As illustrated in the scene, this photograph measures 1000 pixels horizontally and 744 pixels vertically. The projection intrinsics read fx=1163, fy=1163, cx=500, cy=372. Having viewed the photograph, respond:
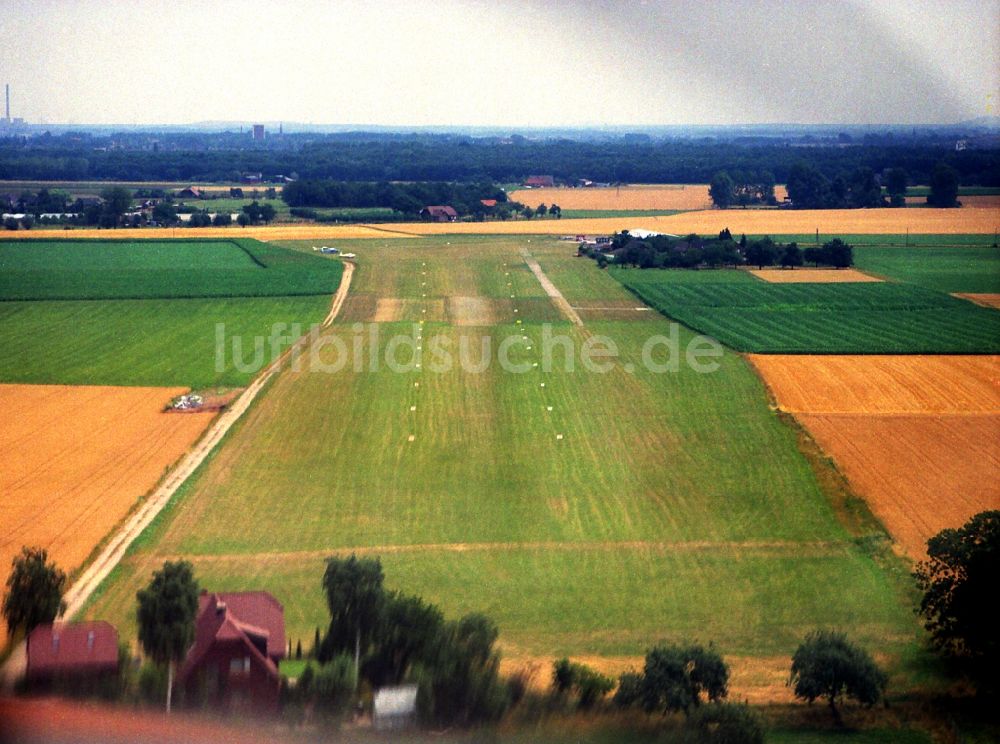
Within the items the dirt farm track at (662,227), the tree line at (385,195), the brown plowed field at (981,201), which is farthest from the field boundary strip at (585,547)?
the tree line at (385,195)

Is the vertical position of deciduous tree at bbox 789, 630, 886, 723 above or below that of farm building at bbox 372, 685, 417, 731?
below

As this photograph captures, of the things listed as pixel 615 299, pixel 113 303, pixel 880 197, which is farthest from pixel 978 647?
pixel 880 197

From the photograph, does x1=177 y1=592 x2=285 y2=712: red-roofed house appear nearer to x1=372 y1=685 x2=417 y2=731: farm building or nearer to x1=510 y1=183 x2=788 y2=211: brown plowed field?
x1=372 y1=685 x2=417 y2=731: farm building

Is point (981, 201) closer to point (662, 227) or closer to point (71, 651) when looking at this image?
point (662, 227)

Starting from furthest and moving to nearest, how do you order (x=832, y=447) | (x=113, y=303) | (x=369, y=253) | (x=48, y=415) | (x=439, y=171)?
(x=439, y=171), (x=369, y=253), (x=113, y=303), (x=48, y=415), (x=832, y=447)

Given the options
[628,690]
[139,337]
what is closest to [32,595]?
[628,690]

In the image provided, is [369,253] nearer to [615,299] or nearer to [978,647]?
[615,299]

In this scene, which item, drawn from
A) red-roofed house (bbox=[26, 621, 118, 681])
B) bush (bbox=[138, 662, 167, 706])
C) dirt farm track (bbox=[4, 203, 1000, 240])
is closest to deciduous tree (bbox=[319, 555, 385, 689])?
bush (bbox=[138, 662, 167, 706])
